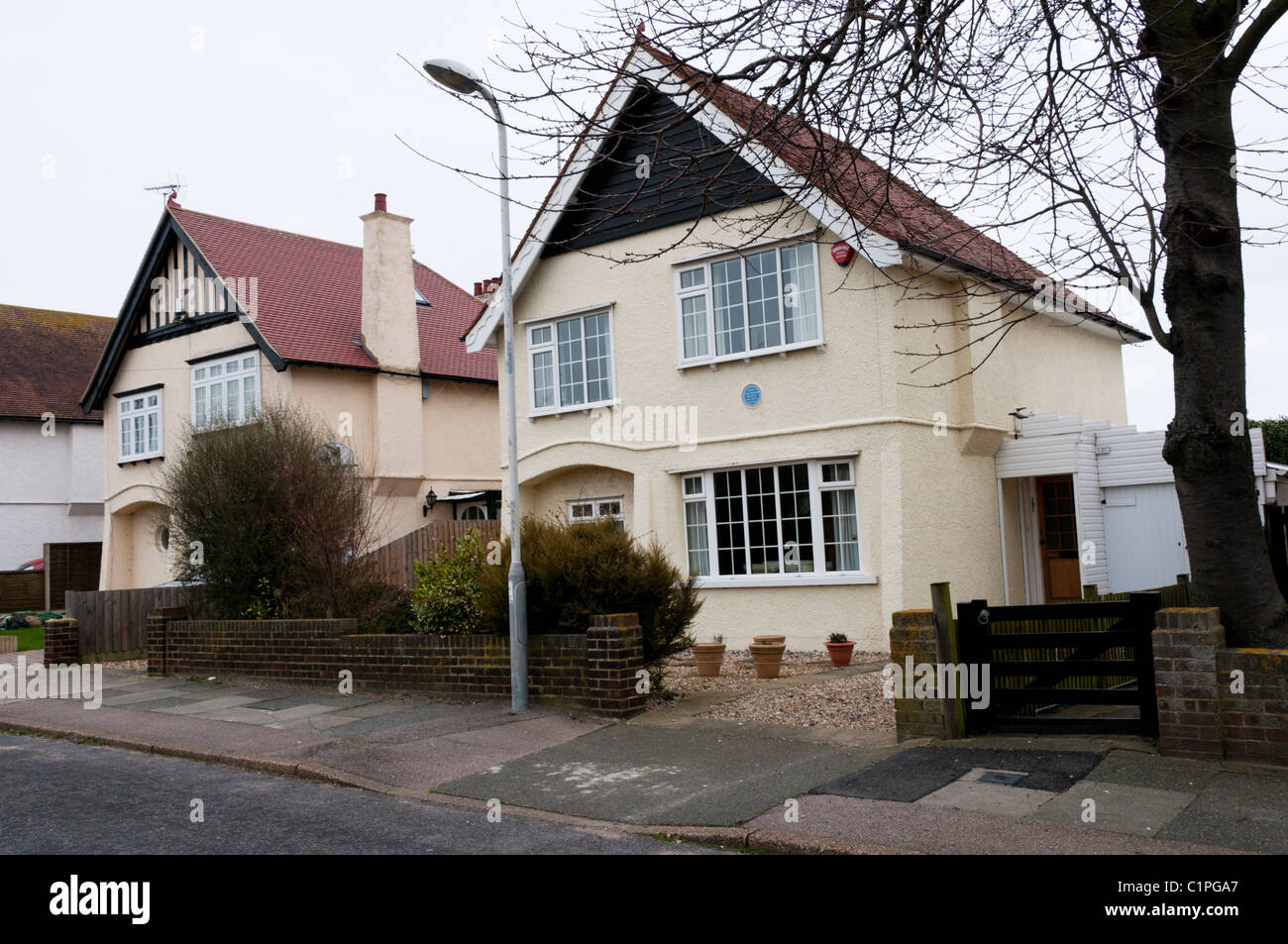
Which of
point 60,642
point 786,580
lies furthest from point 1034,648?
point 60,642

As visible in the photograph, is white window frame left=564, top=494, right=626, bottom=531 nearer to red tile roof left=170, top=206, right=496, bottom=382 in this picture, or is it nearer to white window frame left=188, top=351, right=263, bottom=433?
red tile roof left=170, top=206, right=496, bottom=382

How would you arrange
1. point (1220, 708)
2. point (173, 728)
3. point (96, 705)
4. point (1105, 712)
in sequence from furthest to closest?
point (96, 705)
point (173, 728)
point (1105, 712)
point (1220, 708)

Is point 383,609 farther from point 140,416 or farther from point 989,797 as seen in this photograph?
point 140,416

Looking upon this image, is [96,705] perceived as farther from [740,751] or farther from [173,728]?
[740,751]

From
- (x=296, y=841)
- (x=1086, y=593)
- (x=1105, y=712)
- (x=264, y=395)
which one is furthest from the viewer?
(x=264, y=395)

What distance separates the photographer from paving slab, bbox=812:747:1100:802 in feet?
23.5

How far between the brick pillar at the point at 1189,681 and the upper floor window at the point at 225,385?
19189mm

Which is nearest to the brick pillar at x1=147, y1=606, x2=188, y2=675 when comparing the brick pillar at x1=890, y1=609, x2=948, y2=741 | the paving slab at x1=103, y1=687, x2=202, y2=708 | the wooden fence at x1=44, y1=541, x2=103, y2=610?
the paving slab at x1=103, y1=687, x2=202, y2=708

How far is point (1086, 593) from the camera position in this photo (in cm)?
1151

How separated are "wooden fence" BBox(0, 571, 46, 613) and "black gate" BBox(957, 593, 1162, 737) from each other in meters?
29.1

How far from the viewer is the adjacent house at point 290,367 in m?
23.2

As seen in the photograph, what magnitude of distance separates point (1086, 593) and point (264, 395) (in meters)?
17.0

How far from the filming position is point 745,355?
15648mm

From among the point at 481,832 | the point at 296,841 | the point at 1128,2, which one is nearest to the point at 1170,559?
the point at 1128,2
